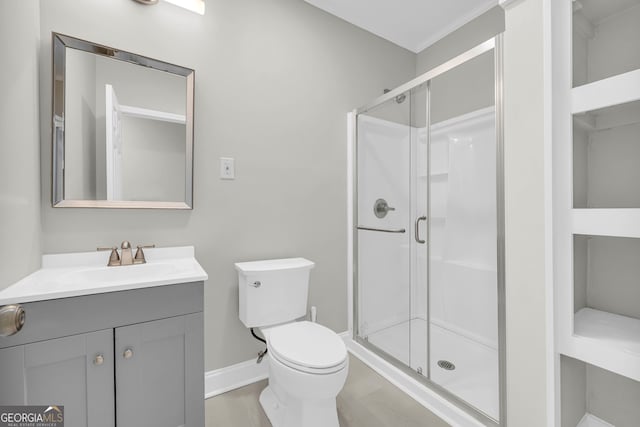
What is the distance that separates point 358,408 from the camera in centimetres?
155

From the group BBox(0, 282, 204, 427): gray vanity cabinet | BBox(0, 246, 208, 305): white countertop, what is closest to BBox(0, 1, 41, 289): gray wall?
BBox(0, 246, 208, 305): white countertop

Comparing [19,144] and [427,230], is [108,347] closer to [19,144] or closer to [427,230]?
[19,144]

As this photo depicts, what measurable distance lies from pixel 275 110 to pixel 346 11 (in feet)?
3.22

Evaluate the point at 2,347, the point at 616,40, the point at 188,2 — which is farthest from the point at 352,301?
the point at 188,2

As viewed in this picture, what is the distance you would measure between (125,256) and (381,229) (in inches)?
63.1

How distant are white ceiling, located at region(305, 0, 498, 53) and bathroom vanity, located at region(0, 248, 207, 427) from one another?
208 centimetres

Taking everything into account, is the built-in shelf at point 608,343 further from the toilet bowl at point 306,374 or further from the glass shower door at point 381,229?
the glass shower door at point 381,229

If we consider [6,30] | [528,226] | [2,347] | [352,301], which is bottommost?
[352,301]

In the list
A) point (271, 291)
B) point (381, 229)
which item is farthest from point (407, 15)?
point (271, 291)

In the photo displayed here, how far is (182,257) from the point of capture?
157 cm

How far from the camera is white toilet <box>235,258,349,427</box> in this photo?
1.20 m

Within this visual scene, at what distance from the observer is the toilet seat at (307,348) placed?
120 cm

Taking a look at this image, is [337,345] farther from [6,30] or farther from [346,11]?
[346,11]

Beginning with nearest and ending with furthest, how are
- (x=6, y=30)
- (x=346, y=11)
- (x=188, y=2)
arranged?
1. (x=6, y=30)
2. (x=188, y=2)
3. (x=346, y=11)
